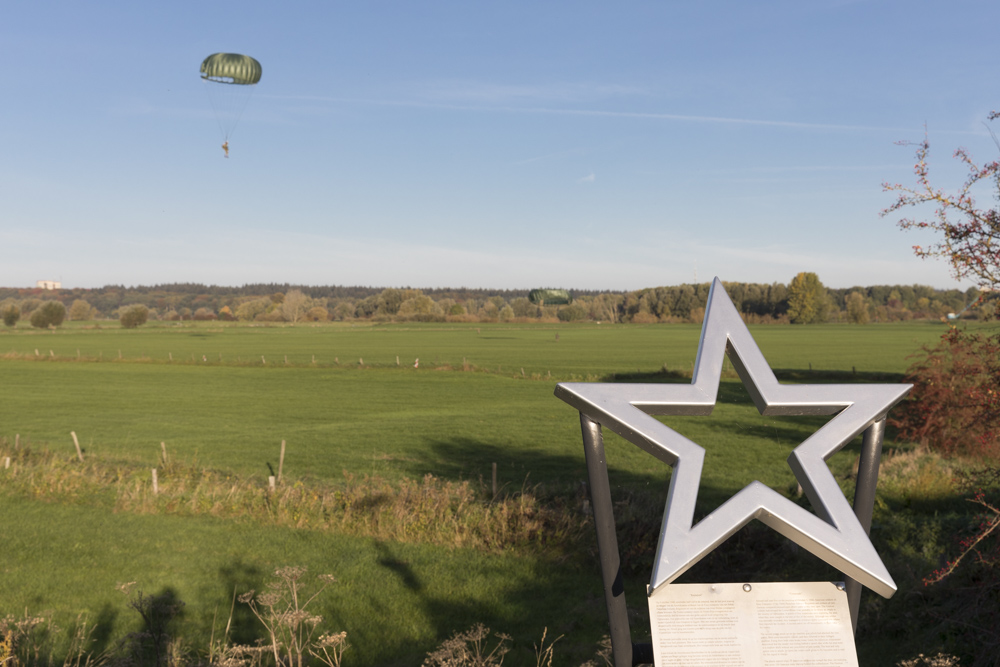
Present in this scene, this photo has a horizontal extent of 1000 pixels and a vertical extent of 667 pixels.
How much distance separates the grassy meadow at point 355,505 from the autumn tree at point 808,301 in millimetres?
131675

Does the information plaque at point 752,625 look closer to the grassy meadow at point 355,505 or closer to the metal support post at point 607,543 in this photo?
the metal support post at point 607,543

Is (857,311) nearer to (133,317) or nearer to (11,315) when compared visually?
(133,317)

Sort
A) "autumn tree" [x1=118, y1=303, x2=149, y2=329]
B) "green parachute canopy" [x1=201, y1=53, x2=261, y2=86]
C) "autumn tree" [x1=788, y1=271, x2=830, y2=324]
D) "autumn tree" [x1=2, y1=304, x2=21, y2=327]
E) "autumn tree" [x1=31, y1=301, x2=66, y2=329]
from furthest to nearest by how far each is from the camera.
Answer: "autumn tree" [x1=788, y1=271, x2=830, y2=324] < "autumn tree" [x1=2, y1=304, x2=21, y2=327] < "autumn tree" [x1=118, y1=303, x2=149, y2=329] < "autumn tree" [x1=31, y1=301, x2=66, y2=329] < "green parachute canopy" [x1=201, y1=53, x2=261, y2=86]

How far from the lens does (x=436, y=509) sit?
15688 mm

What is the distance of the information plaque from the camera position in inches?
145

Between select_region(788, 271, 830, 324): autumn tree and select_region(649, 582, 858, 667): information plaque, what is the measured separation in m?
188

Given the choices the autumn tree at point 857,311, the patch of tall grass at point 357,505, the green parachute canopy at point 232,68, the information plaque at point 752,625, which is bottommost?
the patch of tall grass at point 357,505

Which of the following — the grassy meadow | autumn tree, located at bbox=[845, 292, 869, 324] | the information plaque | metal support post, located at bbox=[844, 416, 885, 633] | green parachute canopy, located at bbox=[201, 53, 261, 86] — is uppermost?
green parachute canopy, located at bbox=[201, 53, 261, 86]

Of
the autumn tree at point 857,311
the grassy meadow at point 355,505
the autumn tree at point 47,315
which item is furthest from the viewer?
the autumn tree at point 857,311

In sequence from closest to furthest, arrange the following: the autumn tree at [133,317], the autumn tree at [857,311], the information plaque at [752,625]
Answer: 1. the information plaque at [752,625]
2. the autumn tree at [133,317]
3. the autumn tree at [857,311]

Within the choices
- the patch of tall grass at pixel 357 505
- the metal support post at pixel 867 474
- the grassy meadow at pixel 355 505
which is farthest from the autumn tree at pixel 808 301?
the metal support post at pixel 867 474

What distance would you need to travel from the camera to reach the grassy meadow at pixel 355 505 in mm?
11555

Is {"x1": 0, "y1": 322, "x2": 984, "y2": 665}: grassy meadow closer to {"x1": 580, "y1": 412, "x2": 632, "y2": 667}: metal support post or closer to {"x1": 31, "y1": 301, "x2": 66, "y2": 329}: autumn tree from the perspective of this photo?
{"x1": 580, "y1": 412, "x2": 632, "y2": 667}: metal support post

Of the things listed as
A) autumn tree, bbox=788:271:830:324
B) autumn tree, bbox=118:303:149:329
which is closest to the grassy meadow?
autumn tree, bbox=118:303:149:329
